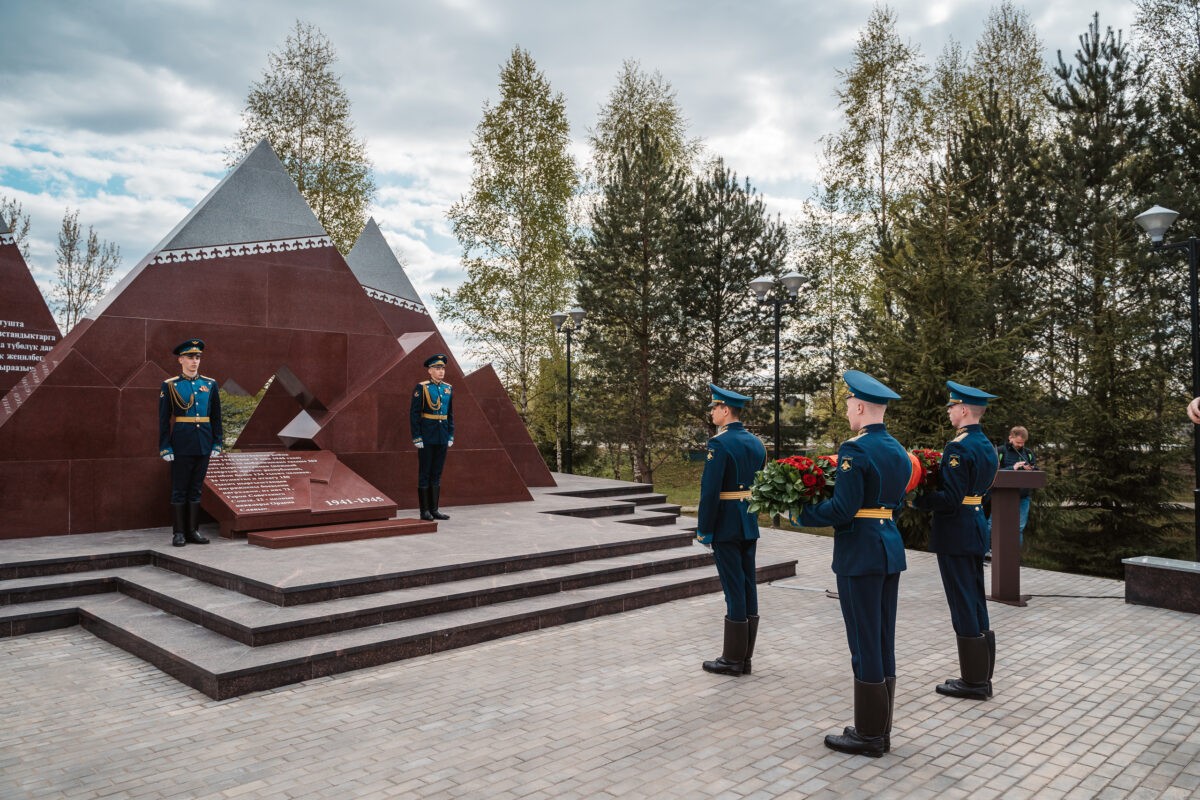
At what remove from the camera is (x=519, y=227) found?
20719mm

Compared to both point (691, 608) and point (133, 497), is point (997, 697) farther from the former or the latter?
point (133, 497)

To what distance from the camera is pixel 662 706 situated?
13.8 feet

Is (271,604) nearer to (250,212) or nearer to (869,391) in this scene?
(869,391)

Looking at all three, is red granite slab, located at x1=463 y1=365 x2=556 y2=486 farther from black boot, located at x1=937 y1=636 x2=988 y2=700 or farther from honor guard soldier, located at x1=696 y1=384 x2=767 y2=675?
black boot, located at x1=937 y1=636 x2=988 y2=700

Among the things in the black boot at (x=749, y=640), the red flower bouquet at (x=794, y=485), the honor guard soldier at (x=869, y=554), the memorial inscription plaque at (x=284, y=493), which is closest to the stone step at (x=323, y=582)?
the memorial inscription plaque at (x=284, y=493)

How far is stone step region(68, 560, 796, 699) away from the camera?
178 inches

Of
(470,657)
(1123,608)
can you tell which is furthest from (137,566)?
(1123,608)

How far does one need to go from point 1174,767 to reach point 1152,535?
365 inches

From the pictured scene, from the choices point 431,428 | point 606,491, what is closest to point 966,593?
point 431,428

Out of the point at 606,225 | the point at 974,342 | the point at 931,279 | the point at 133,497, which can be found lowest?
the point at 133,497

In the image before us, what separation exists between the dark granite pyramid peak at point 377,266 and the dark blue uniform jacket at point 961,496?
10.2 metres

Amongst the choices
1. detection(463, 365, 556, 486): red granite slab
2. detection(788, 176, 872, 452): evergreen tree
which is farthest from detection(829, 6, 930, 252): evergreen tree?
detection(463, 365, 556, 486): red granite slab

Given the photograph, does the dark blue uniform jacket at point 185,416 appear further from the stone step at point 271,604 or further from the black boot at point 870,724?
the black boot at point 870,724

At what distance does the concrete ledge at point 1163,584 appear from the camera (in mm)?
6656
